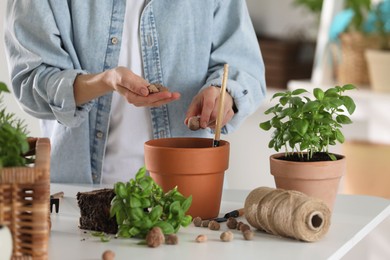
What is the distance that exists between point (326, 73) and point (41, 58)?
215 cm

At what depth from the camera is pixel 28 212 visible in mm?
1113

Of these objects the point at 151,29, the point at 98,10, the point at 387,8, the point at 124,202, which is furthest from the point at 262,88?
the point at 387,8

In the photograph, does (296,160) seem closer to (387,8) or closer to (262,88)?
(262,88)

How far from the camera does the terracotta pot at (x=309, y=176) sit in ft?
4.66

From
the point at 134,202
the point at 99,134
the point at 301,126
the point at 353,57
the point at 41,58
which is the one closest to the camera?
the point at 134,202

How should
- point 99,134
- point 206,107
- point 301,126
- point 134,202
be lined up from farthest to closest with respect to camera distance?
1. point 99,134
2. point 206,107
3. point 301,126
4. point 134,202

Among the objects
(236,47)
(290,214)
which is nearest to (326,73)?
(236,47)

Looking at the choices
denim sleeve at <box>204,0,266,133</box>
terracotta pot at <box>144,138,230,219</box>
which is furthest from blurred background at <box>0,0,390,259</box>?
terracotta pot at <box>144,138,230,219</box>

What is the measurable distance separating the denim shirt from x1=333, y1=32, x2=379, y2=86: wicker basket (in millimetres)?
1723

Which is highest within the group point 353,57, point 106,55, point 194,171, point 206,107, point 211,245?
point 353,57

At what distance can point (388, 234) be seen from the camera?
1.79 m

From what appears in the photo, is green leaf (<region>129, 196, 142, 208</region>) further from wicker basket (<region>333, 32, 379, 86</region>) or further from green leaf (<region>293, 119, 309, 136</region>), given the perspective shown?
wicker basket (<region>333, 32, 379, 86</region>)

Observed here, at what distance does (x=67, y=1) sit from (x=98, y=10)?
70 millimetres

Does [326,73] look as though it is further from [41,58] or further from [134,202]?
[134,202]
